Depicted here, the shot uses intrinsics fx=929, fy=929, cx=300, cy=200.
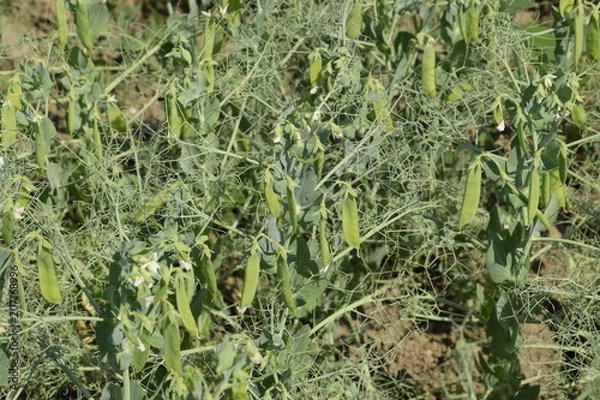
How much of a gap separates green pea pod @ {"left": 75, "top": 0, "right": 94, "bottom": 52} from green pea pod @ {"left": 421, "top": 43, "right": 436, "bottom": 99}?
32.1 inches

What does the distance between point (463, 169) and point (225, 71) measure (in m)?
0.67

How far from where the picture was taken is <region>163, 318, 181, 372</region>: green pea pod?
1.51 meters

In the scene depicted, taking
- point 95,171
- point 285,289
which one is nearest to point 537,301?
point 285,289

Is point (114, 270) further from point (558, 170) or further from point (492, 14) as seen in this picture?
point (492, 14)

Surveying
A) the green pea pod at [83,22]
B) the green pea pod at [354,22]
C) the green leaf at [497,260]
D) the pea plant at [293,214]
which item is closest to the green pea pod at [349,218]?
the pea plant at [293,214]

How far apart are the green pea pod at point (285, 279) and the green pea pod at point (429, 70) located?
62cm

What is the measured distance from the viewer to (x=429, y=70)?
2.09 m

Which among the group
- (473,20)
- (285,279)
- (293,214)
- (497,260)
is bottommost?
(497,260)

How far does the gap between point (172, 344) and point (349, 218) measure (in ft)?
1.33

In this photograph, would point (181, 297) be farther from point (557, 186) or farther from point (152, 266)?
point (557, 186)

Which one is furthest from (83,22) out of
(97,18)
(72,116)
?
(72,116)

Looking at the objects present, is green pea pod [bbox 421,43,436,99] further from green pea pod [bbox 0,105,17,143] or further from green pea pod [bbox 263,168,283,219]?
green pea pod [bbox 0,105,17,143]

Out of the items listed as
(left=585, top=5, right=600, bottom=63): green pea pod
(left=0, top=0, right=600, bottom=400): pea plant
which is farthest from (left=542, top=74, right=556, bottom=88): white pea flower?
(left=585, top=5, right=600, bottom=63): green pea pod

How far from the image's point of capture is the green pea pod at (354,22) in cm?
225
